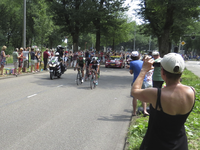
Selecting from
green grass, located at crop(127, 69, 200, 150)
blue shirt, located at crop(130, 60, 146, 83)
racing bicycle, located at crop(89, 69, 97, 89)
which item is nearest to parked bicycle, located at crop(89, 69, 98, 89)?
racing bicycle, located at crop(89, 69, 97, 89)

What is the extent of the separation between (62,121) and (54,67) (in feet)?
33.1

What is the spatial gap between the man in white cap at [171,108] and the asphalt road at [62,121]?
9.07ft

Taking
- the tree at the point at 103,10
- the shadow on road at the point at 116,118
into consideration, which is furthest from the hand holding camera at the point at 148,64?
the tree at the point at 103,10

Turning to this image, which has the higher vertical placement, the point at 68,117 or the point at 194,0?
the point at 194,0

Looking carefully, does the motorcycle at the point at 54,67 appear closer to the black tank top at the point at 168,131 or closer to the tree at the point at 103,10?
the black tank top at the point at 168,131

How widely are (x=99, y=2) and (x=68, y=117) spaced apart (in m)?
29.5

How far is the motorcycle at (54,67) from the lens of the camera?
16188mm

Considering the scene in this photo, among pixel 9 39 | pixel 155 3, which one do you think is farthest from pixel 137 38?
pixel 155 3

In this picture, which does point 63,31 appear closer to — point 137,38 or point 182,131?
point 182,131

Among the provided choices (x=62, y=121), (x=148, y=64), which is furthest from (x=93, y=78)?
(x=148, y=64)

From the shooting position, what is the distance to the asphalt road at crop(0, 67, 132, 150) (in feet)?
16.6

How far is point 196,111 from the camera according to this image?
7875mm

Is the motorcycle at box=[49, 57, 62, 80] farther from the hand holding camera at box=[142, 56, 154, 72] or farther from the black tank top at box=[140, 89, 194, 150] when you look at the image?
the black tank top at box=[140, 89, 194, 150]

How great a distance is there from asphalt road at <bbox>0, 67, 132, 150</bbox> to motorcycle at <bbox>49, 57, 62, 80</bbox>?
561 centimetres
